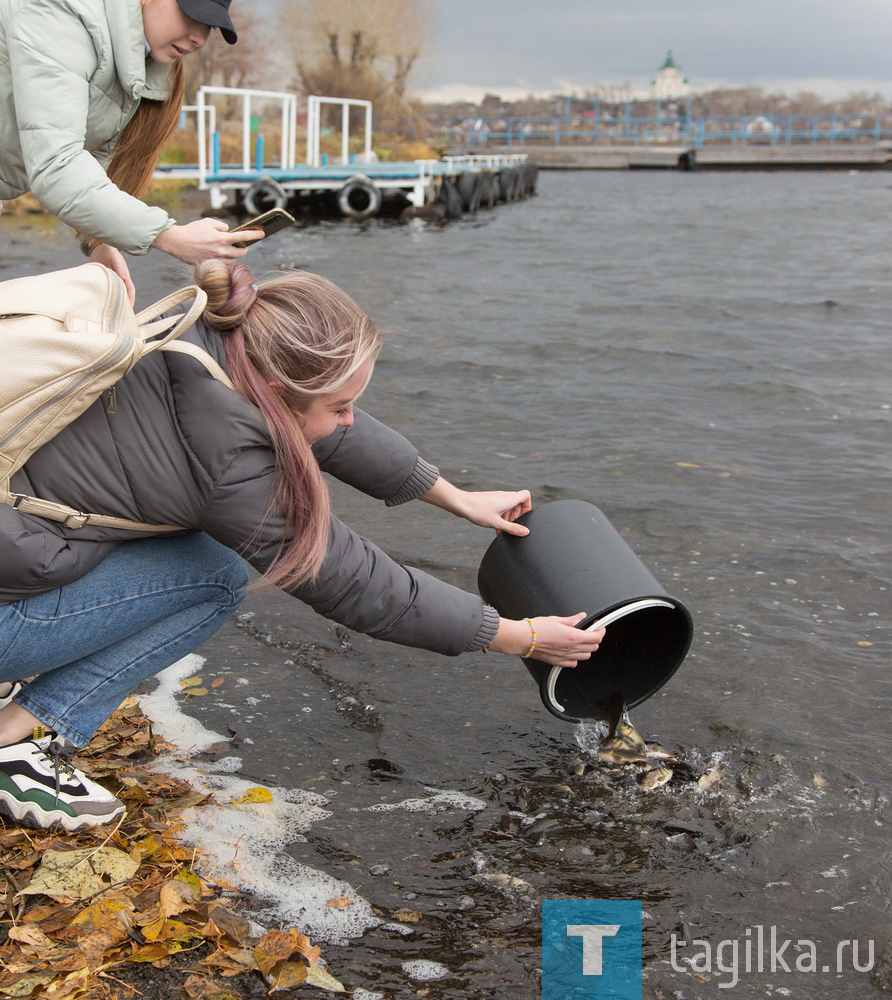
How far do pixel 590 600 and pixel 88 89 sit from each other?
1699 mm

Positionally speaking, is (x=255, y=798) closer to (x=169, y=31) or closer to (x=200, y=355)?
(x=200, y=355)

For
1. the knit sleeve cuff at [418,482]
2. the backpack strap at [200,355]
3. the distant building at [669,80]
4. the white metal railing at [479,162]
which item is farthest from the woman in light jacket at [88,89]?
the distant building at [669,80]

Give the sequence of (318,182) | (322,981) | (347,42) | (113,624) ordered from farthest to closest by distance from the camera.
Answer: (347,42) < (318,182) < (113,624) < (322,981)

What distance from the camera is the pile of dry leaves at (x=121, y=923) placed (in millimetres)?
1961

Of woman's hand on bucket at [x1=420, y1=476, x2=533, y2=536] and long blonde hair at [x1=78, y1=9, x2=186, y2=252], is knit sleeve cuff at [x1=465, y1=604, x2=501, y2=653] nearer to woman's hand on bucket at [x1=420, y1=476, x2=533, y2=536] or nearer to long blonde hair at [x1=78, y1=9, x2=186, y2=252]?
woman's hand on bucket at [x1=420, y1=476, x2=533, y2=536]

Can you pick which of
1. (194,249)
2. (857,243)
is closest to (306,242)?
(857,243)

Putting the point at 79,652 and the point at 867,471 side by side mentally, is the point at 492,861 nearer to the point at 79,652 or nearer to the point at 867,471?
the point at 79,652

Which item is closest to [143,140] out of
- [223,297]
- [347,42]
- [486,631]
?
[223,297]

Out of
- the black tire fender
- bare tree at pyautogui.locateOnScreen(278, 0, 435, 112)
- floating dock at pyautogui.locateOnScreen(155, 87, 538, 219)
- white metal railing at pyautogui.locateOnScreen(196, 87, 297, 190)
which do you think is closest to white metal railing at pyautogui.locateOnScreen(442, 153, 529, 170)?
floating dock at pyautogui.locateOnScreen(155, 87, 538, 219)

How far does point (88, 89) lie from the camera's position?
2.55 meters

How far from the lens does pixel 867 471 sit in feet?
18.7

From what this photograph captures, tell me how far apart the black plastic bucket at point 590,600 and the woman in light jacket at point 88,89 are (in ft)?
3.51

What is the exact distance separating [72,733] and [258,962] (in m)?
0.65

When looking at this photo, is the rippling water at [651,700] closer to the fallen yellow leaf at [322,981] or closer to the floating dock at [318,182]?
the fallen yellow leaf at [322,981]
